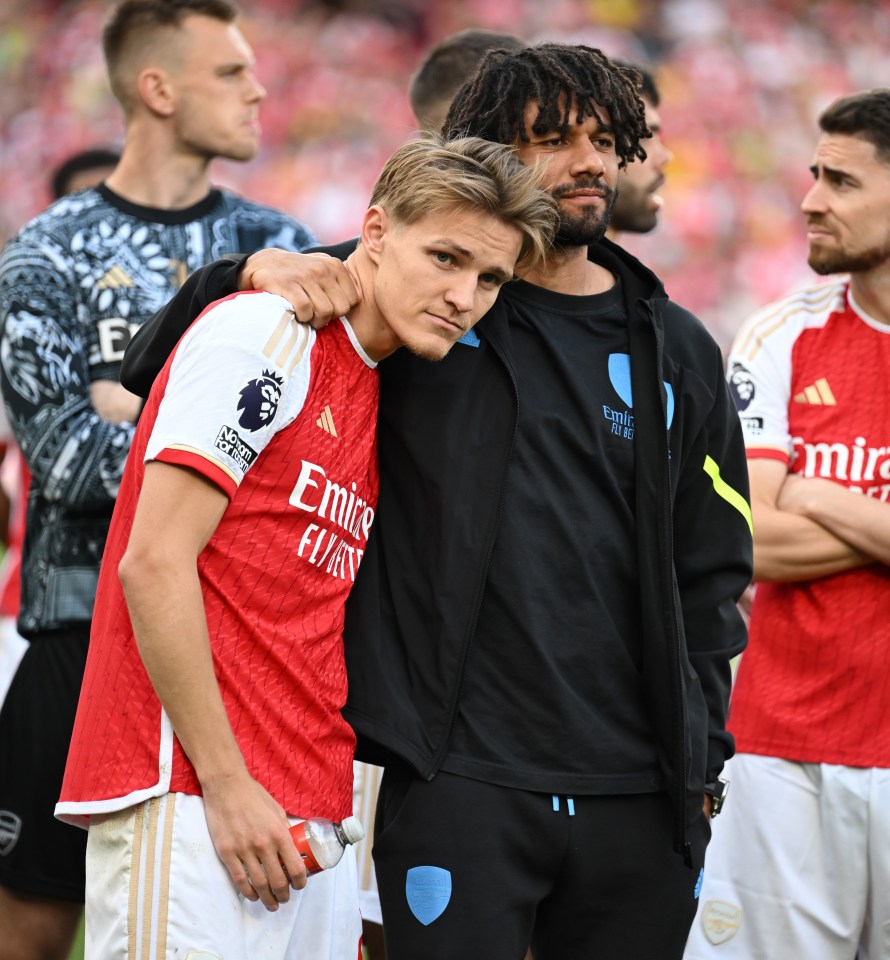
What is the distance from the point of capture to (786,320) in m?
3.86

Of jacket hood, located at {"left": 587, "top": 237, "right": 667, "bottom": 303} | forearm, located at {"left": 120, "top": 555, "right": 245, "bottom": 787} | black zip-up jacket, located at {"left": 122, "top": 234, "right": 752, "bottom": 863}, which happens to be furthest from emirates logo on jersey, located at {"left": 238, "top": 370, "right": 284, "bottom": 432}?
jacket hood, located at {"left": 587, "top": 237, "right": 667, "bottom": 303}

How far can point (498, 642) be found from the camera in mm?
2654

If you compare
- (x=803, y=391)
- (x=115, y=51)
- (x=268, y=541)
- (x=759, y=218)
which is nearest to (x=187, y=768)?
(x=268, y=541)

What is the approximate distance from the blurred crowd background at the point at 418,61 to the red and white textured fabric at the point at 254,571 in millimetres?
11994

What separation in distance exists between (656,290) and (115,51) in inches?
88.7

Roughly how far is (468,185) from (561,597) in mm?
783

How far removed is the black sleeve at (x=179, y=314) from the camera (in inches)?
104

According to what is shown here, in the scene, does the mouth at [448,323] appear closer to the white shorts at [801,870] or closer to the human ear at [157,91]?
the white shorts at [801,870]

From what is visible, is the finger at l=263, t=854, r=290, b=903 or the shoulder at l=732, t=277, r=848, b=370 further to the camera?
the shoulder at l=732, t=277, r=848, b=370

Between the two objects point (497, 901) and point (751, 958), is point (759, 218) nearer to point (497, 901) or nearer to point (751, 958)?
point (751, 958)

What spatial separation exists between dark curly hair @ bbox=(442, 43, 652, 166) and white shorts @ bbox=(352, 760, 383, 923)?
1.73m

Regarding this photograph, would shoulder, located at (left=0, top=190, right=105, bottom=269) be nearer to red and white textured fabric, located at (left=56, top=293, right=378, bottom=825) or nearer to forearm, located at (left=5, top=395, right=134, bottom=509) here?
forearm, located at (left=5, top=395, right=134, bottom=509)

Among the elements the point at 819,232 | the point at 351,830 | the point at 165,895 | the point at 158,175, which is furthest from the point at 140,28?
the point at 165,895

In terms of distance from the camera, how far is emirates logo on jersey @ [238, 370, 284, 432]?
2328mm
